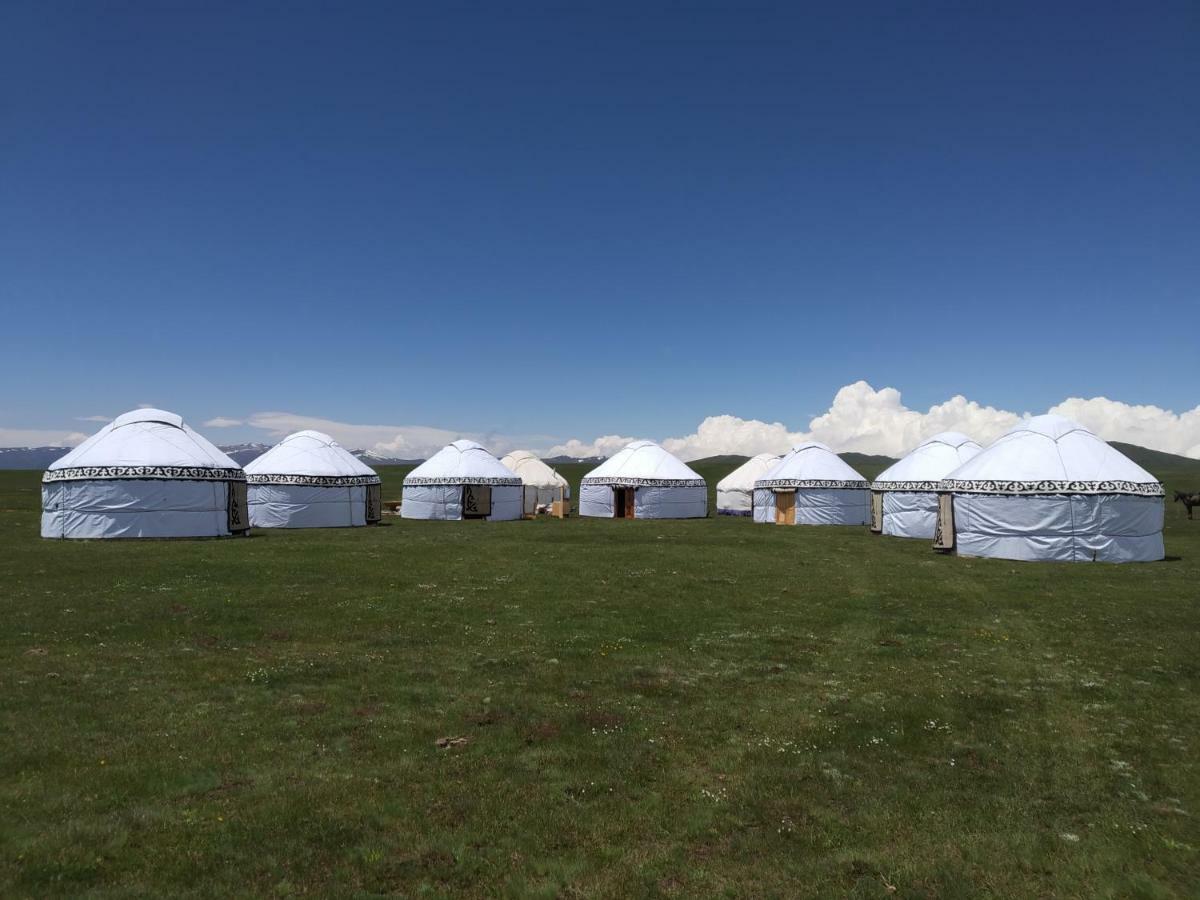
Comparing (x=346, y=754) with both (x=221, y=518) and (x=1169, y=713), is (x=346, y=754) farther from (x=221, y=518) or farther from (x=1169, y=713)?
(x=221, y=518)

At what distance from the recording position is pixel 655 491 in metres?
47.0

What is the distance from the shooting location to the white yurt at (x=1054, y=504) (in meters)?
25.5

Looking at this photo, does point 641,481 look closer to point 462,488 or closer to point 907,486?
point 462,488

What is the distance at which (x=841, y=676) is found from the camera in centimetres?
1075

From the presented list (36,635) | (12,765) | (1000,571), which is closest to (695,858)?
(12,765)

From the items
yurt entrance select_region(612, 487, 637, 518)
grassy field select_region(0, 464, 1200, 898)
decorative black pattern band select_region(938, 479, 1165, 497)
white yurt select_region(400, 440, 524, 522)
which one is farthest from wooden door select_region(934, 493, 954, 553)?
white yurt select_region(400, 440, 524, 522)

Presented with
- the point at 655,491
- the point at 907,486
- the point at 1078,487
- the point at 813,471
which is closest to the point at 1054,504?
the point at 1078,487

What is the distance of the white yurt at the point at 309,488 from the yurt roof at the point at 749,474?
2655cm

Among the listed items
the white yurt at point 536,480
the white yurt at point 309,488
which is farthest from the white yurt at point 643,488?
the white yurt at point 309,488

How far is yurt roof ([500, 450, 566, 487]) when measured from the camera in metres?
59.5

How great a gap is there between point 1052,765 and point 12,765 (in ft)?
33.0

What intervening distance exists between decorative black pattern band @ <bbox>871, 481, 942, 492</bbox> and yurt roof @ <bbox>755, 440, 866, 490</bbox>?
20.0 feet

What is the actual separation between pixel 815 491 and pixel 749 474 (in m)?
13.3

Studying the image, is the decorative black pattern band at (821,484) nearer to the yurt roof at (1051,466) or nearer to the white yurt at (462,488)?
the yurt roof at (1051,466)
